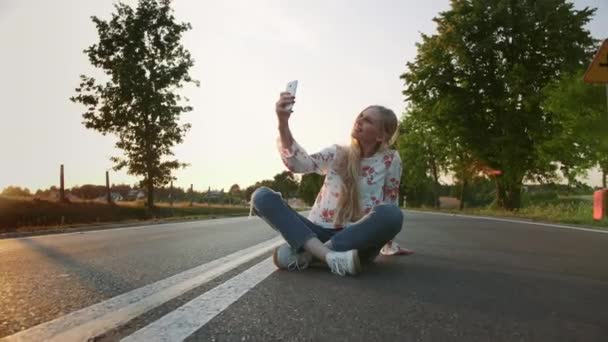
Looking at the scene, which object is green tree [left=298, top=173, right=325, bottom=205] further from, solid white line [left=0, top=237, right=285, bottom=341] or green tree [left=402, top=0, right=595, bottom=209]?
solid white line [left=0, top=237, right=285, bottom=341]

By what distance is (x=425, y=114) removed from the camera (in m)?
26.4

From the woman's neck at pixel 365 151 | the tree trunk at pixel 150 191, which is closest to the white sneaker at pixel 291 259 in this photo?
the woman's neck at pixel 365 151

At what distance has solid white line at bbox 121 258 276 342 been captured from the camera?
5.85 ft

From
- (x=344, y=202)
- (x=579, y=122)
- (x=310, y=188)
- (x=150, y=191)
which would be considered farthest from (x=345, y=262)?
(x=310, y=188)

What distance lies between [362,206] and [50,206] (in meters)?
22.7

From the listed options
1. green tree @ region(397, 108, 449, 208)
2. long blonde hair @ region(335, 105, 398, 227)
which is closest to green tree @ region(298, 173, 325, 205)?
green tree @ region(397, 108, 449, 208)

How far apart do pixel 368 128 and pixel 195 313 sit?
7.87 feet

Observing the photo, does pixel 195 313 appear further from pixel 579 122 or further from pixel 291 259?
pixel 579 122

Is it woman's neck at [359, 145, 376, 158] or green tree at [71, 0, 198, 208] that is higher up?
green tree at [71, 0, 198, 208]

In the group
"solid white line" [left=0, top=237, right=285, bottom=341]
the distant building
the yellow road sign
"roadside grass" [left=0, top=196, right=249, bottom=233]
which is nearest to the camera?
"solid white line" [left=0, top=237, right=285, bottom=341]

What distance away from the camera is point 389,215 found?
367 cm

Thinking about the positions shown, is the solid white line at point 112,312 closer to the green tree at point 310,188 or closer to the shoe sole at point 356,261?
the shoe sole at point 356,261

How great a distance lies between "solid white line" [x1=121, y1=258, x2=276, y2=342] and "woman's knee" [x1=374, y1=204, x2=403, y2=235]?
3.04 ft

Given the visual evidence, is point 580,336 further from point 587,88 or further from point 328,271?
point 587,88
